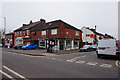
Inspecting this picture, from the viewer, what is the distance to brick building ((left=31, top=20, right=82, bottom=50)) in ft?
82.3

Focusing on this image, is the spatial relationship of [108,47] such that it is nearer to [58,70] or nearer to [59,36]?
[58,70]

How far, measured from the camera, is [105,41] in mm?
10859

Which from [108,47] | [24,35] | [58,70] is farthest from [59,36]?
[58,70]

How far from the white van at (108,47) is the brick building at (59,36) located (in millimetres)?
11327

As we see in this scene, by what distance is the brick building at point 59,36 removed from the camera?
25.1 meters

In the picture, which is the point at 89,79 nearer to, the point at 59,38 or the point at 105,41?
the point at 105,41

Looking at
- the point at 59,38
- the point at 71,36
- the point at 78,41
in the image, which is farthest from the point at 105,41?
the point at 78,41

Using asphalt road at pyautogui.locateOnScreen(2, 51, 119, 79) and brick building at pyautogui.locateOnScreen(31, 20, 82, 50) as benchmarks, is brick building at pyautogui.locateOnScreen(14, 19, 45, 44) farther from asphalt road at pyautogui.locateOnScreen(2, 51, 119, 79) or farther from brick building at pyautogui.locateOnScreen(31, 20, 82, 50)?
asphalt road at pyautogui.locateOnScreen(2, 51, 119, 79)

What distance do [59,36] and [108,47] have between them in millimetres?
15340

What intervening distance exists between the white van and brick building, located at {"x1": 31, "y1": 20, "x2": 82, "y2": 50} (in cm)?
1133

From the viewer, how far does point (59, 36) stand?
2484cm

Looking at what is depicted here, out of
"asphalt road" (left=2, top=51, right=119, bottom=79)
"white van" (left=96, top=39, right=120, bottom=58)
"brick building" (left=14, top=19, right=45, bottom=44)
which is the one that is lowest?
"asphalt road" (left=2, top=51, right=119, bottom=79)

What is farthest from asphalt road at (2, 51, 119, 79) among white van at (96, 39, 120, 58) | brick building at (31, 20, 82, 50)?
brick building at (31, 20, 82, 50)

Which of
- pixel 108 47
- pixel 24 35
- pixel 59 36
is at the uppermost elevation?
pixel 24 35
